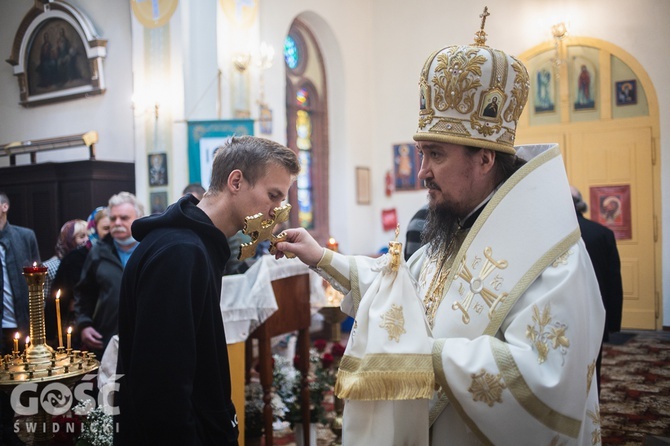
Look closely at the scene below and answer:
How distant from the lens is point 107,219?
445 centimetres

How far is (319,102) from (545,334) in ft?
31.7

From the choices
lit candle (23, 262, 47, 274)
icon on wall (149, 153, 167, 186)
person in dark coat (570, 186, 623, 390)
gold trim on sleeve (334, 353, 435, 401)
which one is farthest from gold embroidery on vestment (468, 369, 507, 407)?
icon on wall (149, 153, 167, 186)

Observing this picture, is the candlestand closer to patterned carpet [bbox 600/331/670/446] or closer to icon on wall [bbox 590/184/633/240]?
patterned carpet [bbox 600/331/670/446]

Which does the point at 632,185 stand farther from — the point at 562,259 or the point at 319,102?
the point at 562,259

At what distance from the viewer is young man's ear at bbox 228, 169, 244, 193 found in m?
1.99

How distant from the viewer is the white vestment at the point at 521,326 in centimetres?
163

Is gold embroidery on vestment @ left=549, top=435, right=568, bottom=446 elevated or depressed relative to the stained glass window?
depressed

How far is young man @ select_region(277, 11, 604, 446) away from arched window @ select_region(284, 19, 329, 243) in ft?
26.9

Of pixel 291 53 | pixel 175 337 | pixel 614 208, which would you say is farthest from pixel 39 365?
pixel 614 208

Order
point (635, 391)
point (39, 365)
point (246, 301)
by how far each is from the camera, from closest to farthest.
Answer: point (39, 365)
point (246, 301)
point (635, 391)

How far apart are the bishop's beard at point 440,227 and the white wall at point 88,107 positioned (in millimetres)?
2998

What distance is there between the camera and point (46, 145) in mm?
4457

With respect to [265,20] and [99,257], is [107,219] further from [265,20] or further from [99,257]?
[265,20]

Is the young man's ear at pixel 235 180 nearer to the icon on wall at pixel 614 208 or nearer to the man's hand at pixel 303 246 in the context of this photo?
the man's hand at pixel 303 246
